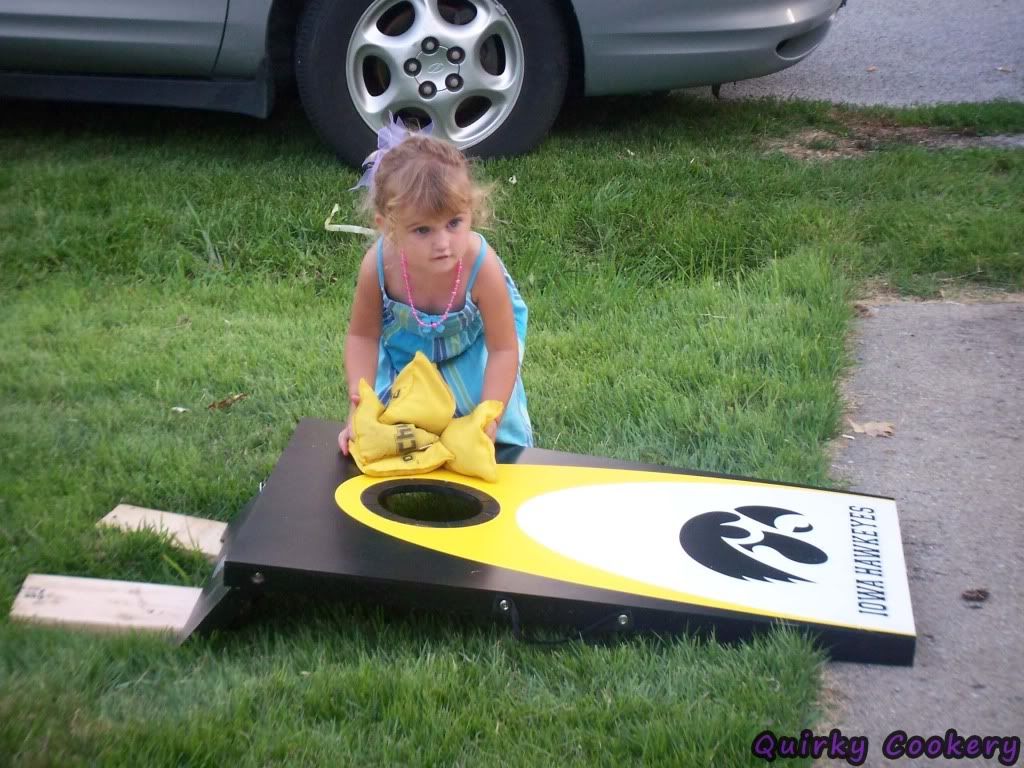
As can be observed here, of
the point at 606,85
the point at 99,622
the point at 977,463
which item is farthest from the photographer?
the point at 606,85

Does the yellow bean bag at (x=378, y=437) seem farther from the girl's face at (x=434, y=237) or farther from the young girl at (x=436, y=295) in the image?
the girl's face at (x=434, y=237)

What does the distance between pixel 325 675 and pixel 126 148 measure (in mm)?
3923

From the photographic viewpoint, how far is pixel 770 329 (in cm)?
399

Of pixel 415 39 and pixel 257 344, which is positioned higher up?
pixel 415 39

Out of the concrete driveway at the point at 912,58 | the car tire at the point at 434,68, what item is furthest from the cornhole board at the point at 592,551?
the concrete driveway at the point at 912,58

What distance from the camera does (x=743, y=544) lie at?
8.61ft

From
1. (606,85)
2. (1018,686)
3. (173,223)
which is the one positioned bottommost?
(1018,686)

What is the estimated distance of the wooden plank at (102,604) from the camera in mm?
2582

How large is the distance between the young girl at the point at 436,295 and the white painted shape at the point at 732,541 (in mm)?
368

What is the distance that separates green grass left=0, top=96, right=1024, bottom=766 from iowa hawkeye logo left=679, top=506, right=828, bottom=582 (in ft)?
0.74

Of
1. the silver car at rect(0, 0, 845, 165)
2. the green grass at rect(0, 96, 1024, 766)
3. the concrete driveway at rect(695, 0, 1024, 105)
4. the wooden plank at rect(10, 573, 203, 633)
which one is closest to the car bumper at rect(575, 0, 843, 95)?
the silver car at rect(0, 0, 845, 165)

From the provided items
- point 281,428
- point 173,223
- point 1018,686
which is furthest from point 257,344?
point 1018,686

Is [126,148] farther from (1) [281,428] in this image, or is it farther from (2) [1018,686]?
(2) [1018,686]

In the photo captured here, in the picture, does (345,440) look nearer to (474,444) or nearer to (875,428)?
(474,444)
